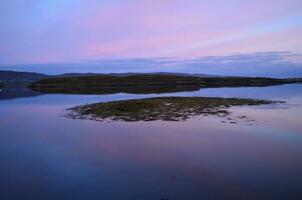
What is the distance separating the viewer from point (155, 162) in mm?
11977

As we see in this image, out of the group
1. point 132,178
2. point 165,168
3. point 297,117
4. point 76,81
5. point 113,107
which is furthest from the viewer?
point 76,81

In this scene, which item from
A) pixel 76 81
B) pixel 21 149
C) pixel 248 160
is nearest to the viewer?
pixel 248 160

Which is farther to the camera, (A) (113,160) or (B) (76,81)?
(B) (76,81)

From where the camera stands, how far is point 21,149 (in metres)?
14.9

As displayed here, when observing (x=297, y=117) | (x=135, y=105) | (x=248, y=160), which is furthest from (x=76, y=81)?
(x=248, y=160)

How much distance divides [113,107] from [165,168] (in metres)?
20.1

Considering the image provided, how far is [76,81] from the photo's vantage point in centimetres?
12594

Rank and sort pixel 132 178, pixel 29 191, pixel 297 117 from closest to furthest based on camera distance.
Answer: pixel 29 191, pixel 132 178, pixel 297 117

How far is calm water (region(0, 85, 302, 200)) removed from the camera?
9016 millimetres

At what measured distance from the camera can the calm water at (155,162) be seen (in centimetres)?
902

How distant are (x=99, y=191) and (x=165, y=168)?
277 centimetres

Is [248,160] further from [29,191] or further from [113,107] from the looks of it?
[113,107]

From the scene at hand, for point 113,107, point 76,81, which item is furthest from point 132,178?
point 76,81

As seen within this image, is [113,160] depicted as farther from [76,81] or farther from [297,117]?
[76,81]
